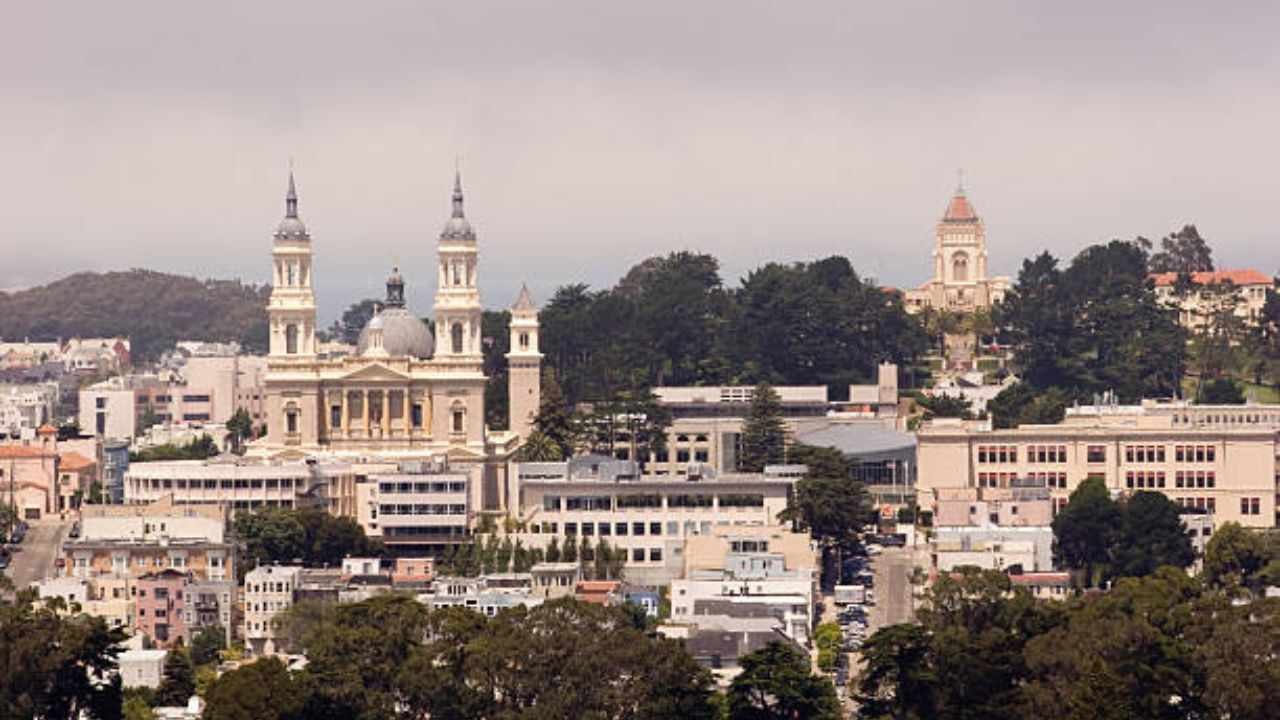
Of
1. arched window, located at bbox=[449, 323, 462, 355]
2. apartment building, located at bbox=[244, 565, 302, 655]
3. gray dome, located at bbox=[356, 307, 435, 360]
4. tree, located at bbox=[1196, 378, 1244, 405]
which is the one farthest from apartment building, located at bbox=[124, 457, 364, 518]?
tree, located at bbox=[1196, 378, 1244, 405]

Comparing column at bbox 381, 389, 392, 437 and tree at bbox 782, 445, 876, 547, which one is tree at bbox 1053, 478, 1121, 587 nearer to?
tree at bbox 782, 445, 876, 547

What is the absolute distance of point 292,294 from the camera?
5285 inches

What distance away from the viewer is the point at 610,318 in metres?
155

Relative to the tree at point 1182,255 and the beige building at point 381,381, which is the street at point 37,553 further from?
the tree at point 1182,255

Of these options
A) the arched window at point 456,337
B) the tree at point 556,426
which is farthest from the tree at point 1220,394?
the arched window at point 456,337

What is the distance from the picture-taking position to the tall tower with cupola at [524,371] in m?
136

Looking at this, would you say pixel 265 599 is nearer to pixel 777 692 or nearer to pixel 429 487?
pixel 429 487

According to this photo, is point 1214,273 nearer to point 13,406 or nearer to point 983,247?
point 983,247

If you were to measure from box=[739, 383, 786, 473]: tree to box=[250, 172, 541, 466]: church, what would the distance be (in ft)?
25.5

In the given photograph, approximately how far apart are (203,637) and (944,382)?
51641 millimetres

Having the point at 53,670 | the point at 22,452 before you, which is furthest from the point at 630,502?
the point at 53,670

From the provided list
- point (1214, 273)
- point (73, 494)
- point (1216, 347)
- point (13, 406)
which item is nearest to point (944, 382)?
point (1216, 347)

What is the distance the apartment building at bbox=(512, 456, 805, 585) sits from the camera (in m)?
118

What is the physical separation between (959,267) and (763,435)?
41563 millimetres
